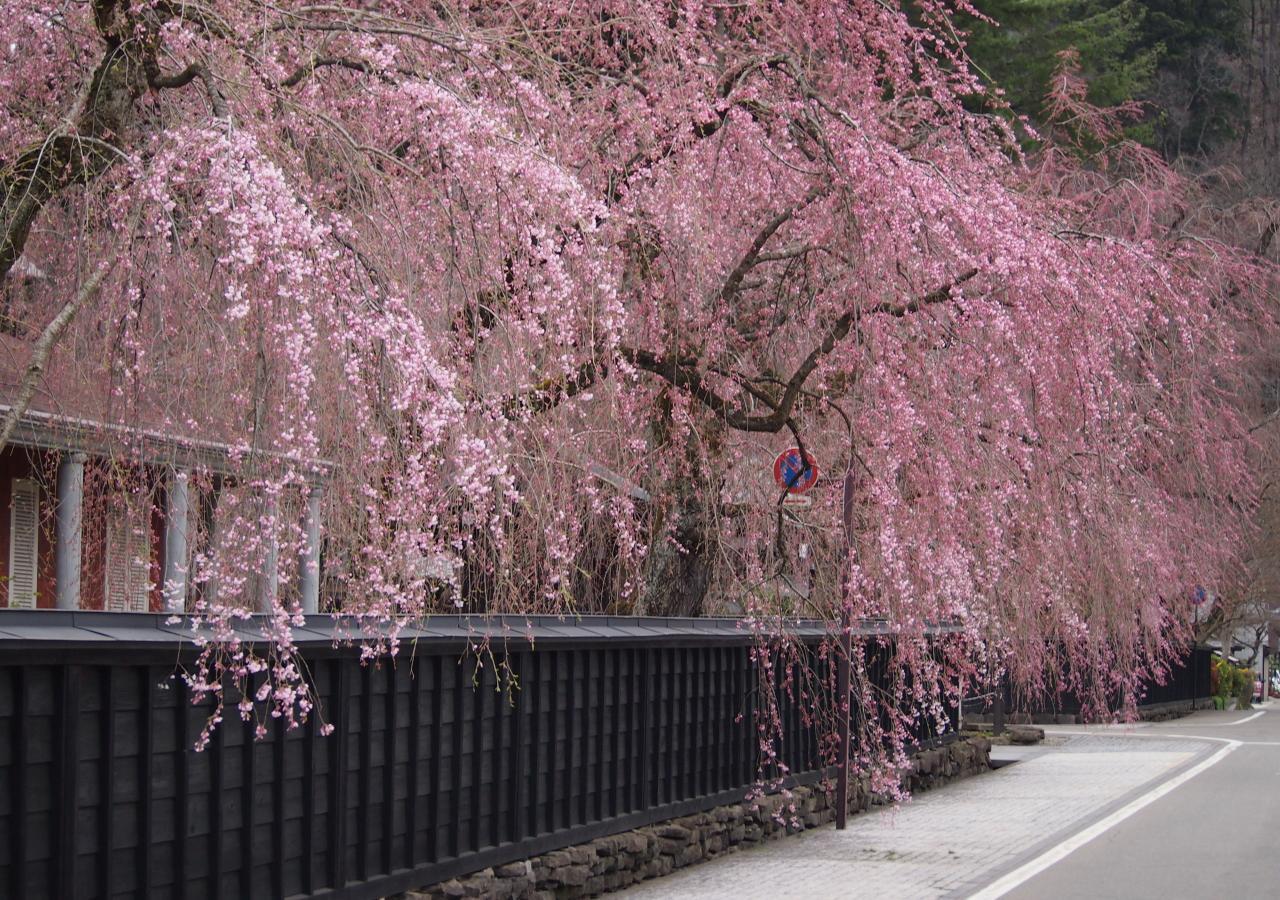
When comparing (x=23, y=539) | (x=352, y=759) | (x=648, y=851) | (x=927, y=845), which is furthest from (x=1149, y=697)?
(x=352, y=759)

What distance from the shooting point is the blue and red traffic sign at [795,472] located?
12.6 m

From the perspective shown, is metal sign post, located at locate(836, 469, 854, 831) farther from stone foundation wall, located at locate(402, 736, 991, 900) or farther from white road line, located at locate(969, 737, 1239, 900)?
white road line, located at locate(969, 737, 1239, 900)

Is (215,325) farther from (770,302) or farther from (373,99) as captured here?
(770,302)

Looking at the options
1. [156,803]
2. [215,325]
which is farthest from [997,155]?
[156,803]

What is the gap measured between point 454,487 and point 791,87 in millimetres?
5357

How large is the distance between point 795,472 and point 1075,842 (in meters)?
4.15

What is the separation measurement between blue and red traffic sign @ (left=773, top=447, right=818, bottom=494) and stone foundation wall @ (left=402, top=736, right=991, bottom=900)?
2.63m

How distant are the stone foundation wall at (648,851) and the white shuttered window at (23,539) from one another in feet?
25.9

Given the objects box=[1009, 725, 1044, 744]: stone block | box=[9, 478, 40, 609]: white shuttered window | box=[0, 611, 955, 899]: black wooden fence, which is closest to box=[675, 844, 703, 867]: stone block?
box=[0, 611, 955, 899]: black wooden fence

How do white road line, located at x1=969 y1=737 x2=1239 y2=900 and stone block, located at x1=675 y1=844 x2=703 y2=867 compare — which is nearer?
white road line, located at x1=969 y1=737 x2=1239 y2=900

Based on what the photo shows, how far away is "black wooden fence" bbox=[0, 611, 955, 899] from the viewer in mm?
6004

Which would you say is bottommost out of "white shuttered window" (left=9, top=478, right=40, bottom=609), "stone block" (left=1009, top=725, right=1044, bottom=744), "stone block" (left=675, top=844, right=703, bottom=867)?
"stone block" (left=1009, top=725, right=1044, bottom=744)

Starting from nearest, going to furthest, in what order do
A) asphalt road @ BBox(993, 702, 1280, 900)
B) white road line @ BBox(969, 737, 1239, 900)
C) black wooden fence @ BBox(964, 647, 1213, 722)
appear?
white road line @ BBox(969, 737, 1239, 900), asphalt road @ BBox(993, 702, 1280, 900), black wooden fence @ BBox(964, 647, 1213, 722)

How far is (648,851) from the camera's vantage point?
11414mm
